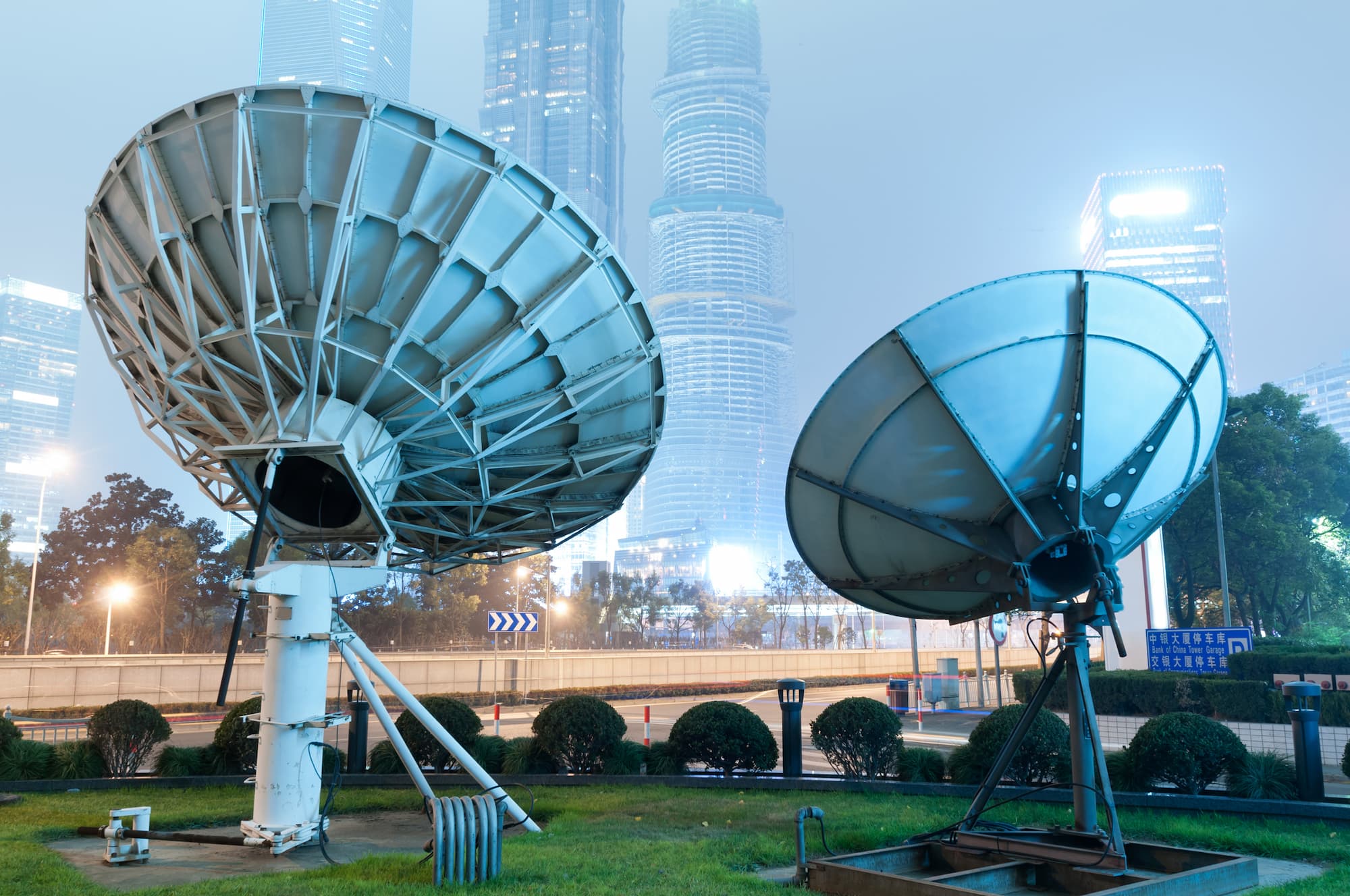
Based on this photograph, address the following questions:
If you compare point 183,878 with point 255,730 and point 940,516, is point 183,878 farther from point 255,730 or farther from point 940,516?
point 940,516

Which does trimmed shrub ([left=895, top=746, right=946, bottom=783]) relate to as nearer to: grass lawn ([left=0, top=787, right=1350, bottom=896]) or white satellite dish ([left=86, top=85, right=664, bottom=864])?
grass lawn ([left=0, top=787, right=1350, bottom=896])

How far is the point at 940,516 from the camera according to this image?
36.9 feet

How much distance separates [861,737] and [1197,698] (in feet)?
53.2

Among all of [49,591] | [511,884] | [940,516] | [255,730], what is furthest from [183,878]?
[49,591]

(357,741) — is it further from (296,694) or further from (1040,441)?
(1040,441)

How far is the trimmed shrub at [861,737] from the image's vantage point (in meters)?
17.1

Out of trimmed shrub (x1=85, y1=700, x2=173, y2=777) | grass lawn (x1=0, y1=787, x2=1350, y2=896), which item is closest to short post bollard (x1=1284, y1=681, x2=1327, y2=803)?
grass lawn (x1=0, y1=787, x2=1350, y2=896)

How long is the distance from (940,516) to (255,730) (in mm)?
13428

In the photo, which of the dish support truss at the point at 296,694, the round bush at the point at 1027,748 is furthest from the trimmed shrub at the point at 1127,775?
the dish support truss at the point at 296,694

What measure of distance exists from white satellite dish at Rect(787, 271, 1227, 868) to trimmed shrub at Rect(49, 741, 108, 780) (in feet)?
47.9

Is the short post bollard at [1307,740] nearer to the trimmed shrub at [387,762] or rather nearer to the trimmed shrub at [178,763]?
the trimmed shrub at [387,762]

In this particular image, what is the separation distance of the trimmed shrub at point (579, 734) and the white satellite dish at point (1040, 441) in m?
8.55

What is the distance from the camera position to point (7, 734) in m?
17.8

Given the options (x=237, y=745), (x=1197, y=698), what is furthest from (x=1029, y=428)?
(x=1197, y=698)
